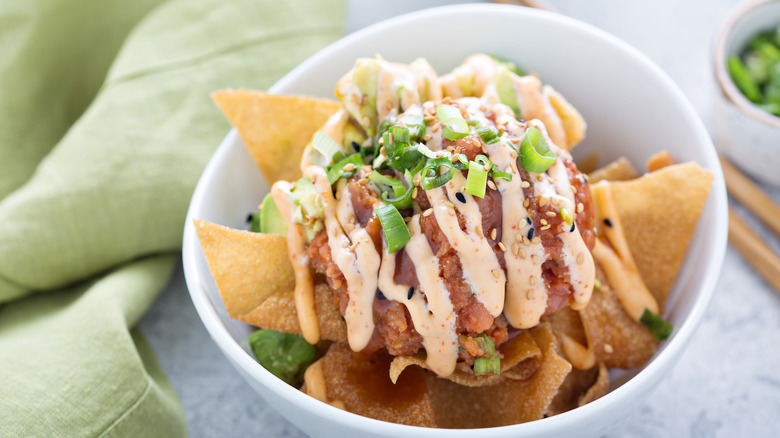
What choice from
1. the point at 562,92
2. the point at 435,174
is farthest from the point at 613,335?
the point at 562,92

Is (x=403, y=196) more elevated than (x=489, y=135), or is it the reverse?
(x=489, y=135)

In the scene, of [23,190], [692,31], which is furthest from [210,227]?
[692,31]

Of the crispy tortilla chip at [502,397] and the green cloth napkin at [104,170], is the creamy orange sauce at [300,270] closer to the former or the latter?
the crispy tortilla chip at [502,397]

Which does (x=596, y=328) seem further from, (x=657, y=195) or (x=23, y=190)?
(x=23, y=190)

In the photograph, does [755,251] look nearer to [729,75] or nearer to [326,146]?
[729,75]

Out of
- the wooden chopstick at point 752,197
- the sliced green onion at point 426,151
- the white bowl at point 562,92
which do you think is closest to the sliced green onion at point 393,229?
the sliced green onion at point 426,151

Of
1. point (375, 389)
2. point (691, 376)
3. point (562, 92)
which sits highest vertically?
point (562, 92)
